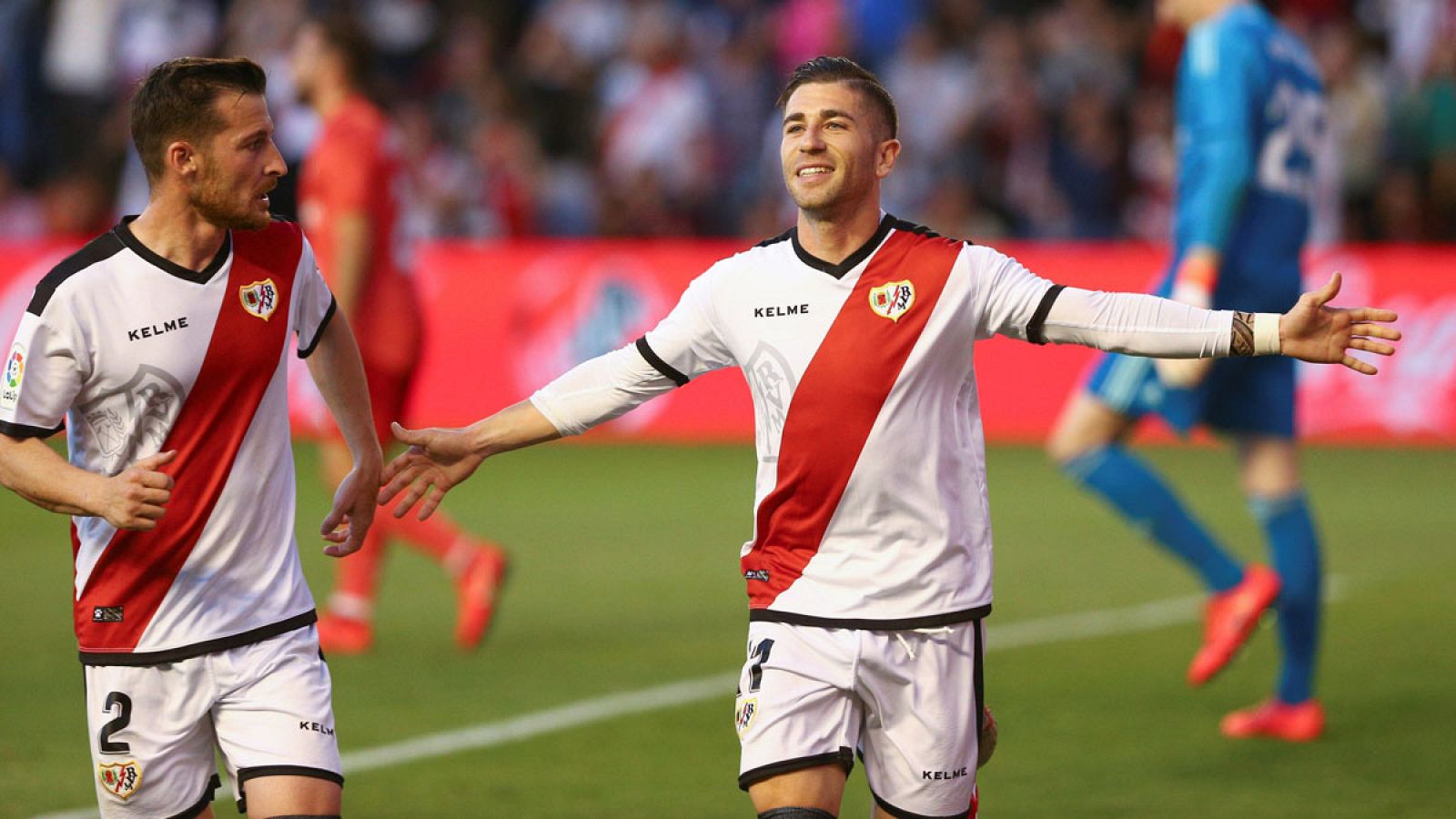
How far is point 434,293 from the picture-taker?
1636 centimetres

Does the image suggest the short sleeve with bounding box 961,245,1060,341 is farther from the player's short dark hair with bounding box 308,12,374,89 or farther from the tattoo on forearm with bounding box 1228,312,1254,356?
the player's short dark hair with bounding box 308,12,374,89

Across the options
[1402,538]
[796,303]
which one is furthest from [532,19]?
[796,303]

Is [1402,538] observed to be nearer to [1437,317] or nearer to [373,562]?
[1437,317]

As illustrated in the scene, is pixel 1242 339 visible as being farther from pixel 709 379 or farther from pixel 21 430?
pixel 709 379

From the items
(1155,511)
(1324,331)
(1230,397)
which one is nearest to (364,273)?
(1155,511)

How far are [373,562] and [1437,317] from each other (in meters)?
9.41

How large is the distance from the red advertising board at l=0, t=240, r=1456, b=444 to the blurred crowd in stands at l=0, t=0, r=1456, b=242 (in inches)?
76.4

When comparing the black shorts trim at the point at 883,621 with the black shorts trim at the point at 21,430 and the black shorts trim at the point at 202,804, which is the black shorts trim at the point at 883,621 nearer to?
the black shorts trim at the point at 202,804

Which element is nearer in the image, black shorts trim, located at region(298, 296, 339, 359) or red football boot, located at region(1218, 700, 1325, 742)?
black shorts trim, located at region(298, 296, 339, 359)

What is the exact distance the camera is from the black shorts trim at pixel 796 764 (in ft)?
15.5

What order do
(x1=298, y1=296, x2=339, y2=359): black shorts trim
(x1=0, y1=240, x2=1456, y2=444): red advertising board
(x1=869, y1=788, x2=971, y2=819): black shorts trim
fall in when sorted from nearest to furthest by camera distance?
(x1=869, y1=788, x2=971, y2=819): black shorts trim
(x1=298, y1=296, x2=339, y2=359): black shorts trim
(x1=0, y1=240, x2=1456, y2=444): red advertising board

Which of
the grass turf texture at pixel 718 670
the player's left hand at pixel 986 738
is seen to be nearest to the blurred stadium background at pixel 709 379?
the grass turf texture at pixel 718 670

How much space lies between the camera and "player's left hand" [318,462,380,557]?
5.16 meters

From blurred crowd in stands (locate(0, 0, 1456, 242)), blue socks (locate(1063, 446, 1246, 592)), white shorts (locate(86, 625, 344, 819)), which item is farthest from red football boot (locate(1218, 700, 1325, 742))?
blurred crowd in stands (locate(0, 0, 1456, 242))
